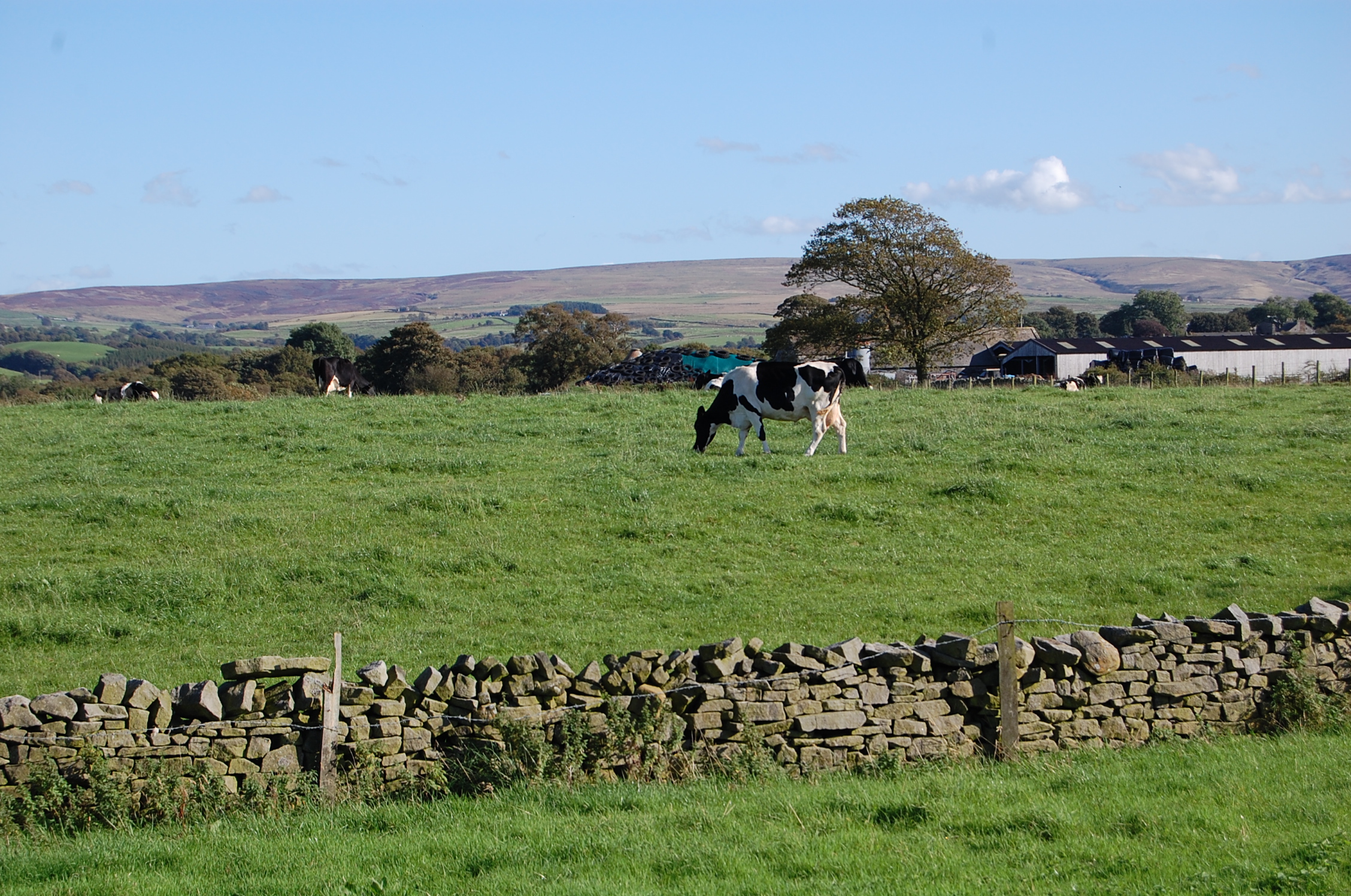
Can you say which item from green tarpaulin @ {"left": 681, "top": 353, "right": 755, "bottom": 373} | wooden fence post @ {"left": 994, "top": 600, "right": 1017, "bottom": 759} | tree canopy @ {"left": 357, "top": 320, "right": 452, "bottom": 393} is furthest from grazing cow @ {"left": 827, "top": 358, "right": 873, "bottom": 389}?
tree canopy @ {"left": 357, "top": 320, "right": 452, "bottom": 393}

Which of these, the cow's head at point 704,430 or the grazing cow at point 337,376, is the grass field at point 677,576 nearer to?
the cow's head at point 704,430

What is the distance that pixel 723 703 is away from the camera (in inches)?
358

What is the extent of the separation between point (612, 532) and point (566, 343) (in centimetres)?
5824

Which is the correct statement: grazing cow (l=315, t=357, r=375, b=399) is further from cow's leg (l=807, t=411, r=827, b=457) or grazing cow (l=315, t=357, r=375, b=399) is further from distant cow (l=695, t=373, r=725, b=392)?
cow's leg (l=807, t=411, r=827, b=457)

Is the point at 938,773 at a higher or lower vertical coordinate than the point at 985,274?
lower

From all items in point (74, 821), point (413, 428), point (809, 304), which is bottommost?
point (74, 821)

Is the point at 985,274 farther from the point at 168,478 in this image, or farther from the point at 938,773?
the point at 938,773

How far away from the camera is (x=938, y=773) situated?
28.7 feet

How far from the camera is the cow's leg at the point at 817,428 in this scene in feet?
74.3

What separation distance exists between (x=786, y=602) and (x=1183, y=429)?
15262 millimetres

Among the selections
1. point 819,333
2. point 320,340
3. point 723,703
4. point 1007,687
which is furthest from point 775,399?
point 320,340

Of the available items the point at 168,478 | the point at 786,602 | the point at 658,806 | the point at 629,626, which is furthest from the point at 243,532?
the point at 658,806

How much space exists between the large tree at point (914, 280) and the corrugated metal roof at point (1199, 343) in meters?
32.4

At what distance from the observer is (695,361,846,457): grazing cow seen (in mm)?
23219
